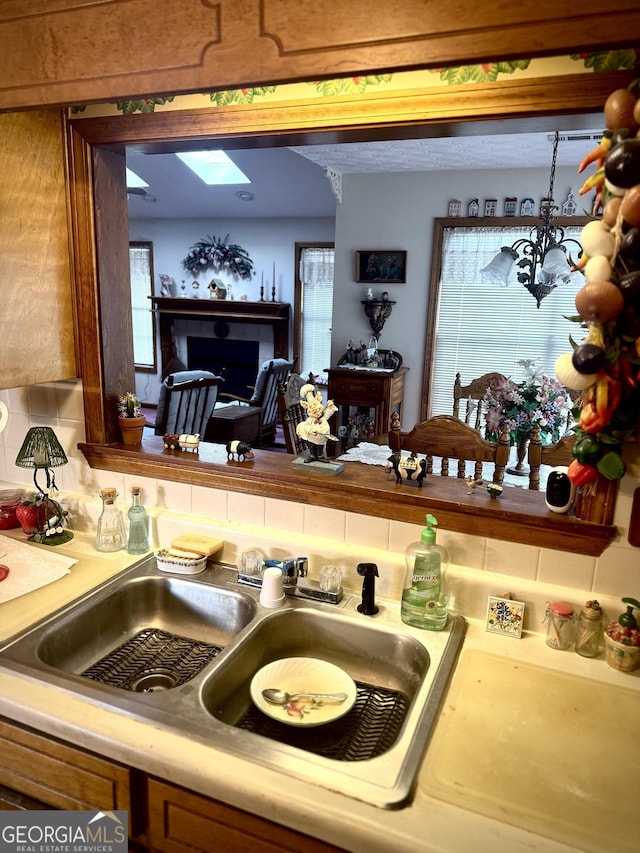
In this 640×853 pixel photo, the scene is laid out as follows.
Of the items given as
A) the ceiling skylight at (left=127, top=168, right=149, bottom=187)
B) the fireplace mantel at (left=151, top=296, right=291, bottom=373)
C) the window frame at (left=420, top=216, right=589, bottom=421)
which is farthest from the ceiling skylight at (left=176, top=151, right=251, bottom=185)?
the window frame at (left=420, top=216, right=589, bottom=421)

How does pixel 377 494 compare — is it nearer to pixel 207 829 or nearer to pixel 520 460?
pixel 207 829

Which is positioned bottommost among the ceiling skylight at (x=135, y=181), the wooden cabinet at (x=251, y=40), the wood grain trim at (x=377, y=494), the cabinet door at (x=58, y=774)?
the cabinet door at (x=58, y=774)

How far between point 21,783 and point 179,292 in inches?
247

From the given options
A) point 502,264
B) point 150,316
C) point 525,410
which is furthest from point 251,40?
point 150,316

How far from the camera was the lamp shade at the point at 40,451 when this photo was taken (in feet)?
5.34

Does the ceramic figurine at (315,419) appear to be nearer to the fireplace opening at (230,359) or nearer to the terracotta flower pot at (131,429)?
the terracotta flower pot at (131,429)

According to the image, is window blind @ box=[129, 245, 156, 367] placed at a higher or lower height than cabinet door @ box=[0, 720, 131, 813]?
higher

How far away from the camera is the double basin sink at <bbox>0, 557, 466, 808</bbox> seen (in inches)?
37.3

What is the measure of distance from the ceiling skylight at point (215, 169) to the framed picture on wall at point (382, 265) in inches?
63.1

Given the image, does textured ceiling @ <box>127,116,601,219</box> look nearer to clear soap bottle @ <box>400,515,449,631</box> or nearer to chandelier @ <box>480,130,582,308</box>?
chandelier @ <box>480,130,582,308</box>

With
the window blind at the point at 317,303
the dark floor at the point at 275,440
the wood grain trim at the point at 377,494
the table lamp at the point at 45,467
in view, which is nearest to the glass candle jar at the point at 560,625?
the wood grain trim at the point at 377,494

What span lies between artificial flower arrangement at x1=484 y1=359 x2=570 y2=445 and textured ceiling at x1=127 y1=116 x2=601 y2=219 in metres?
1.03

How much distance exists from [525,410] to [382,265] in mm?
2361

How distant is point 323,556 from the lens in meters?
1.47
